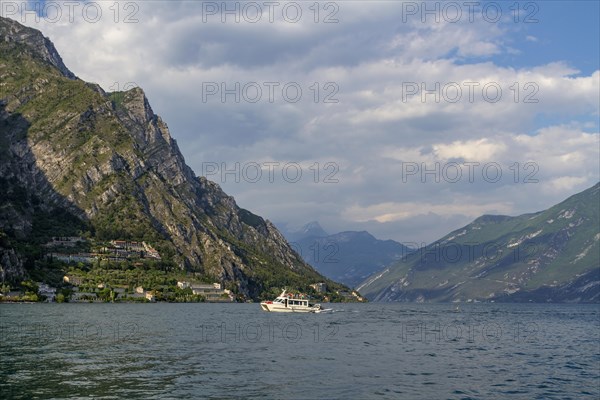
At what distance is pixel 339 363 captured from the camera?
192ft

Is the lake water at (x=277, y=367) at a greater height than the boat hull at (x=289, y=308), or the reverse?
the lake water at (x=277, y=367)

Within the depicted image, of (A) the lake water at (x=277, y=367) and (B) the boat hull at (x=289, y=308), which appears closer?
(A) the lake water at (x=277, y=367)

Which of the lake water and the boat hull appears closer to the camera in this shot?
the lake water

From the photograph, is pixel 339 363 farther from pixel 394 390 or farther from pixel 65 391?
pixel 65 391

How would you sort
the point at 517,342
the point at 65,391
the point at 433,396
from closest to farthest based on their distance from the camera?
1. the point at 65,391
2. the point at 433,396
3. the point at 517,342

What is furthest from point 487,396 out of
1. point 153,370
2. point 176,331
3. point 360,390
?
point 176,331

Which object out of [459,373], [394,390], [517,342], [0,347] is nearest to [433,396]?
[394,390]

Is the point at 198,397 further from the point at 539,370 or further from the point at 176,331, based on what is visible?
the point at 176,331

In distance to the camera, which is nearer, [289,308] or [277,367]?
[277,367]

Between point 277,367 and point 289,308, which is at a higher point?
point 277,367

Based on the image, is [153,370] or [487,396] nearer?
[487,396]

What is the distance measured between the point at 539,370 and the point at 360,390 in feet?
91.6

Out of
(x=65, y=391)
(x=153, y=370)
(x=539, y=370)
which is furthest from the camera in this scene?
(x=539, y=370)

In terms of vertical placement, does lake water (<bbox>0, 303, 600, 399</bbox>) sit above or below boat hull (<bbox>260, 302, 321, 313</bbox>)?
above
